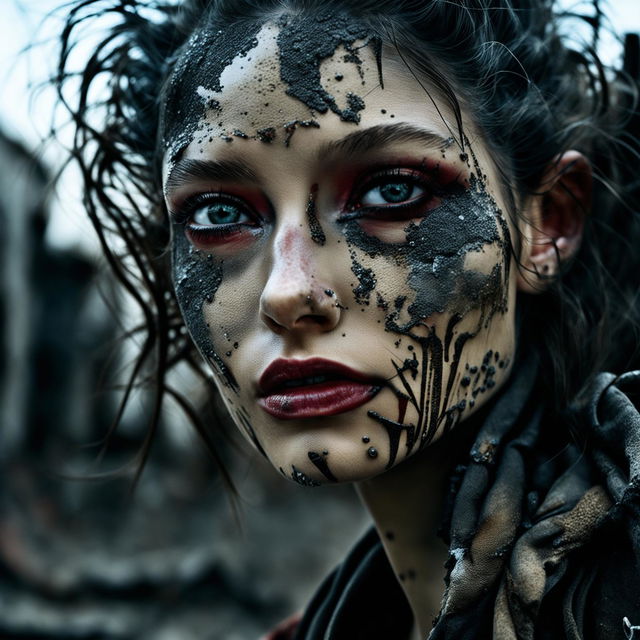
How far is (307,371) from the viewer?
158cm

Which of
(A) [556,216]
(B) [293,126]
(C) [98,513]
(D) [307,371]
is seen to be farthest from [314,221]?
(C) [98,513]

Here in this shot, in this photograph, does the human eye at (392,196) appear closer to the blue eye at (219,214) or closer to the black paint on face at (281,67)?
the black paint on face at (281,67)

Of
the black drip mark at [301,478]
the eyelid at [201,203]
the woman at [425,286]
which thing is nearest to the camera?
the woman at [425,286]

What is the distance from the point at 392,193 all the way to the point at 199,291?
470 millimetres

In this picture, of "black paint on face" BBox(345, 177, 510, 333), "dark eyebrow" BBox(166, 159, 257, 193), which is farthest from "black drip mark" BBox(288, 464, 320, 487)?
"dark eyebrow" BBox(166, 159, 257, 193)

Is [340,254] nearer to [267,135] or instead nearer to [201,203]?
[267,135]

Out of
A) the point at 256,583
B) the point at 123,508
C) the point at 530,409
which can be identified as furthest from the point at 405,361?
the point at 123,508

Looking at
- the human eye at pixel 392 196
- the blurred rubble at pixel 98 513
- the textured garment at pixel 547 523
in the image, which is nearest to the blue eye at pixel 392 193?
the human eye at pixel 392 196

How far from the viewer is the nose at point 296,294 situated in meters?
1.54

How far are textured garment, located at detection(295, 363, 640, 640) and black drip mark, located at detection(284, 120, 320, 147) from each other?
2.27ft

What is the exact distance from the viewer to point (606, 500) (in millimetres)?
1449

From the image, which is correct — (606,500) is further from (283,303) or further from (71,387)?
(71,387)

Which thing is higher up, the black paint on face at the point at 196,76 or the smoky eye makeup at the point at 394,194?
the black paint on face at the point at 196,76

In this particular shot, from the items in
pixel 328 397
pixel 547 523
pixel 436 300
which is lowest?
pixel 547 523
